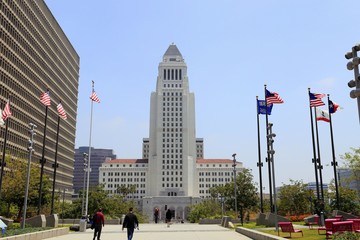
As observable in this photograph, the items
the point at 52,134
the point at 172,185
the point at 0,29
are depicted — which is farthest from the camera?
the point at 172,185

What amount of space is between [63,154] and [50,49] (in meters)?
35.8

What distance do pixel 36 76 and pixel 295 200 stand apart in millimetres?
71732

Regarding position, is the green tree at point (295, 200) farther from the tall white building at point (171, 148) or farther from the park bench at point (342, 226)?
the tall white building at point (171, 148)

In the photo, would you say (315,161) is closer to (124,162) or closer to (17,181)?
(17,181)

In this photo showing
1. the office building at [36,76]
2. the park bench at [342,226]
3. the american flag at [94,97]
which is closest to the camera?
the park bench at [342,226]

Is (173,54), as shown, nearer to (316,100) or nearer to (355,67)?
(316,100)

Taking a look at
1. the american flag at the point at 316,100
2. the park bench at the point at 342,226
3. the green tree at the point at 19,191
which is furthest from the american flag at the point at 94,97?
the park bench at the point at 342,226

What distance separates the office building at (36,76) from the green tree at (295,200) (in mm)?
48178

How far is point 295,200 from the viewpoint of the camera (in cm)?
6325

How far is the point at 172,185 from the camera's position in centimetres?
17062

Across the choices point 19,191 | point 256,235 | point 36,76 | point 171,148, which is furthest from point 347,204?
point 171,148

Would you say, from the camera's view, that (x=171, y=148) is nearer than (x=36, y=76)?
No

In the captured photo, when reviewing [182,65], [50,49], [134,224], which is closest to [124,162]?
[182,65]

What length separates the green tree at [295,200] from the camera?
62719 millimetres
